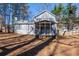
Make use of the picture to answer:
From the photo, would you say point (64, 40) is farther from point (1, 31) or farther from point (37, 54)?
point (1, 31)

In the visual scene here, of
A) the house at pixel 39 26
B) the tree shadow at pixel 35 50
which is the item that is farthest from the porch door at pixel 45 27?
the tree shadow at pixel 35 50

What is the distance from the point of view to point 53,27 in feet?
10.2

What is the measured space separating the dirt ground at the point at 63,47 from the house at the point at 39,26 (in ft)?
0.49

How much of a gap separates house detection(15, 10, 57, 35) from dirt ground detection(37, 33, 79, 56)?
15 centimetres

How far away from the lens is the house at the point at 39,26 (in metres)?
3.09

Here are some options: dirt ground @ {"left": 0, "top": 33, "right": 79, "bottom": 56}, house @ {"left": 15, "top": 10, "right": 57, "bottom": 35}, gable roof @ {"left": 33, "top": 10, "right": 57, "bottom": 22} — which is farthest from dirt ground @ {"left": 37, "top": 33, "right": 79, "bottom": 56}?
gable roof @ {"left": 33, "top": 10, "right": 57, "bottom": 22}

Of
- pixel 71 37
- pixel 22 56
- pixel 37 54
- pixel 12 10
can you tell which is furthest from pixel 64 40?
pixel 12 10

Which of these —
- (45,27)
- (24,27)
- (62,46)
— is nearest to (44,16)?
(45,27)

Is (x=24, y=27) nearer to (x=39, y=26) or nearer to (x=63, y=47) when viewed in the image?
(x=39, y=26)

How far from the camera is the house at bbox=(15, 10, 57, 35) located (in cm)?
309

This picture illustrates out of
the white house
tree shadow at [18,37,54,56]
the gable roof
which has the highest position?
the gable roof

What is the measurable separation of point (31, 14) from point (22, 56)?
0.58 meters

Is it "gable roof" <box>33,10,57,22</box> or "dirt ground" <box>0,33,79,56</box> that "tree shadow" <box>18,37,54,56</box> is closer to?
"dirt ground" <box>0,33,79,56</box>

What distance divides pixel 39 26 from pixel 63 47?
1.42 ft
